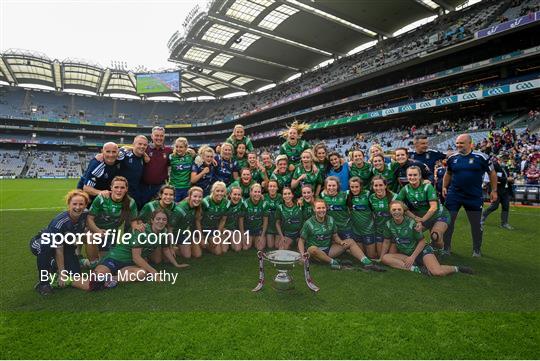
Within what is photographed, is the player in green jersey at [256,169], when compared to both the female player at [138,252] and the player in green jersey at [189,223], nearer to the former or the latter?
the player in green jersey at [189,223]

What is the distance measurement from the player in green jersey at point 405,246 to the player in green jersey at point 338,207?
0.64 meters

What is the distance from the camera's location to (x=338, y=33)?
31234 mm

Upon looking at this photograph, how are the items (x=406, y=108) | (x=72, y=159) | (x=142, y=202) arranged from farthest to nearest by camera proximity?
(x=72, y=159) < (x=406, y=108) < (x=142, y=202)

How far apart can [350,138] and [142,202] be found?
3094 cm

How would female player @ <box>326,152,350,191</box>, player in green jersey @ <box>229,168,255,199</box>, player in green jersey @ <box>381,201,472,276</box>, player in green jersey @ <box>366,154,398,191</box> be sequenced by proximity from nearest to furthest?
player in green jersey @ <box>381,201,472,276</box> < player in green jersey @ <box>366,154,398,191</box> < female player @ <box>326,152,350,191</box> < player in green jersey @ <box>229,168,255,199</box>

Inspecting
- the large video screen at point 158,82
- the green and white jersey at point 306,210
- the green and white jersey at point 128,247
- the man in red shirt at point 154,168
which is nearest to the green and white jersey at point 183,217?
the green and white jersey at point 128,247

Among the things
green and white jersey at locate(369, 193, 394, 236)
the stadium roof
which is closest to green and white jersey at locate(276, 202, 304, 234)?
green and white jersey at locate(369, 193, 394, 236)

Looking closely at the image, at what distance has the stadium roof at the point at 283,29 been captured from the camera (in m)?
25.7

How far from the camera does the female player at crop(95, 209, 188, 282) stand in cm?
371

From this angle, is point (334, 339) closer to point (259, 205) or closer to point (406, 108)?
point (259, 205)

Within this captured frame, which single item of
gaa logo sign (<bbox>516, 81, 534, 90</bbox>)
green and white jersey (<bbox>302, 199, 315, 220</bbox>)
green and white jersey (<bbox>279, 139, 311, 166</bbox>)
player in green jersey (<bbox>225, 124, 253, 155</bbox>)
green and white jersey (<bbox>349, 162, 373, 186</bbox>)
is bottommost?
green and white jersey (<bbox>302, 199, 315, 220</bbox>)

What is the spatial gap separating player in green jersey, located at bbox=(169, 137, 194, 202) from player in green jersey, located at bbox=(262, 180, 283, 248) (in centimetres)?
171

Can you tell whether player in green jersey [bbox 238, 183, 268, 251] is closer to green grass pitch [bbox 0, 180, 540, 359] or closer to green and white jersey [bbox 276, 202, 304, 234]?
green and white jersey [bbox 276, 202, 304, 234]

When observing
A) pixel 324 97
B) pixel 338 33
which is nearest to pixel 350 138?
pixel 324 97
